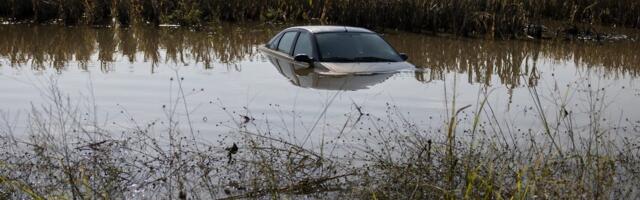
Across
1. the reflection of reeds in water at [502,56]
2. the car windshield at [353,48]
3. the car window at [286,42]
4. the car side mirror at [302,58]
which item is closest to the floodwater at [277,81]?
the reflection of reeds in water at [502,56]

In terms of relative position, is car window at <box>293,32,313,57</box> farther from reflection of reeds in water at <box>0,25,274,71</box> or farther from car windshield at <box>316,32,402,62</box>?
reflection of reeds in water at <box>0,25,274,71</box>

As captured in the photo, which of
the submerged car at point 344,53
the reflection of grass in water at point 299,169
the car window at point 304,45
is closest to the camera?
the reflection of grass in water at point 299,169

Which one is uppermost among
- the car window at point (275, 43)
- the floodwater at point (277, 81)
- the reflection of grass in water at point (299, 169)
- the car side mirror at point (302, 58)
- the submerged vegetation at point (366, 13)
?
the submerged vegetation at point (366, 13)

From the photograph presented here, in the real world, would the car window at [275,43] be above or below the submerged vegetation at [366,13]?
below

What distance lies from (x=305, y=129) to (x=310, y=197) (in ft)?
10.0

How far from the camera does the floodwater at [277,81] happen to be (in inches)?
410

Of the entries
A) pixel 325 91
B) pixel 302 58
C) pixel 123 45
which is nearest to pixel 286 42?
pixel 302 58

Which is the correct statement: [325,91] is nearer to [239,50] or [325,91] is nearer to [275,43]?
[275,43]

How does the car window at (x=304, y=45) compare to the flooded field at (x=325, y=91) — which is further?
the car window at (x=304, y=45)

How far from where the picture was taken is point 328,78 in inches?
499

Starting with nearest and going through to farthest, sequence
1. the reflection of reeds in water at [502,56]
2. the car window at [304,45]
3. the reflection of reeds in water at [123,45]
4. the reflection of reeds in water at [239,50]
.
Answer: the car window at [304,45], the reflection of reeds in water at [502,56], the reflection of reeds in water at [239,50], the reflection of reeds in water at [123,45]

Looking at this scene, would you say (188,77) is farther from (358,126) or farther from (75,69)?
(358,126)

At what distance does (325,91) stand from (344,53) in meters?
1.59

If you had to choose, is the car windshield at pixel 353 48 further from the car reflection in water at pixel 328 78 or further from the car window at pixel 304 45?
the car reflection in water at pixel 328 78
